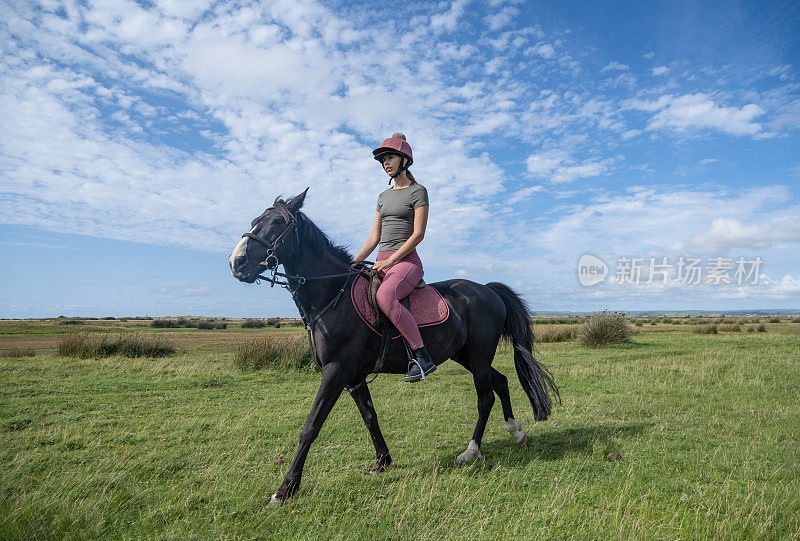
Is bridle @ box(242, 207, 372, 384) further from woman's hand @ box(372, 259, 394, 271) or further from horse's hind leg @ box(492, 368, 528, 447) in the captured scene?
horse's hind leg @ box(492, 368, 528, 447)

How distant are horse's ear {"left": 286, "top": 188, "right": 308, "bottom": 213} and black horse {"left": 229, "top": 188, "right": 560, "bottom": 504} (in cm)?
1

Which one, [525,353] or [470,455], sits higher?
[525,353]

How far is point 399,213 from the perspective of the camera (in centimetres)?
491

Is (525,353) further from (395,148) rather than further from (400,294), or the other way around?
(395,148)

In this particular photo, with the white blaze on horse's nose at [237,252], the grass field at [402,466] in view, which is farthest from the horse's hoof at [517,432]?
the white blaze on horse's nose at [237,252]

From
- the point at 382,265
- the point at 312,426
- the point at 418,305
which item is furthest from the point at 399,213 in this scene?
the point at 312,426

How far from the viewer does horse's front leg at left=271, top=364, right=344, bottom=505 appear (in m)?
4.14

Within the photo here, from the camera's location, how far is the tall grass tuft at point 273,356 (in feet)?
44.5

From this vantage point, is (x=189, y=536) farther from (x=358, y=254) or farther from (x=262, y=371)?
(x=262, y=371)

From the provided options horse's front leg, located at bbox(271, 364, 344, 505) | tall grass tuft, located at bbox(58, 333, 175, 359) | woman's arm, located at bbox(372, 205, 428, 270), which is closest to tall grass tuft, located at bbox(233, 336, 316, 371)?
tall grass tuft, located at bbox(58, 333, 175, 359)

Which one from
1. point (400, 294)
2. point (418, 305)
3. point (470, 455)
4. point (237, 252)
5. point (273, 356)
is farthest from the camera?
point (273, 356)

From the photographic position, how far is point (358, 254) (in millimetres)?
5418

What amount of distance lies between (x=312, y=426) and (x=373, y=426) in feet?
3.47

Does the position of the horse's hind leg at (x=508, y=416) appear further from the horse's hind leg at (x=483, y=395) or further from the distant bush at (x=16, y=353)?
the distant bush at (x=16, y=353)
